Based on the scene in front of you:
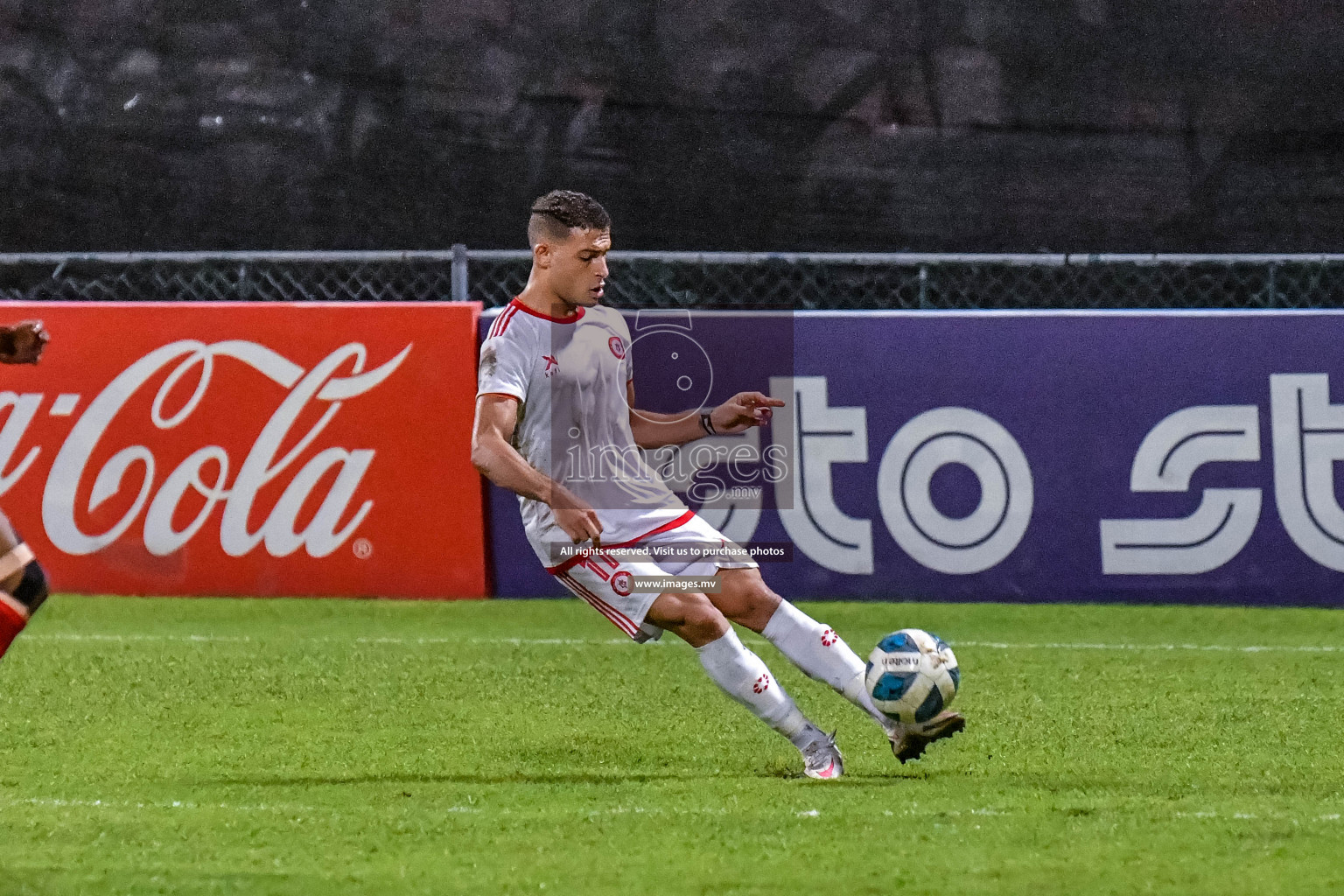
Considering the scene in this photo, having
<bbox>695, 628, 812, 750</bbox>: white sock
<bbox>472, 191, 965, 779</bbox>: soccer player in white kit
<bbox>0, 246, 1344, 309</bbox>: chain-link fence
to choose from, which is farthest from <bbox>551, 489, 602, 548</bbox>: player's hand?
<bbox>0, 246, 1344, 309</bbox>: chain-link fence

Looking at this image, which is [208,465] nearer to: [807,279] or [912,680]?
[807,279]

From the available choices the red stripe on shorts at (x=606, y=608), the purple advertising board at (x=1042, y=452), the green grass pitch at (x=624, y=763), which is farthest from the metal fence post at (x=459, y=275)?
the red stripe on shorts at (x=606, y=608)

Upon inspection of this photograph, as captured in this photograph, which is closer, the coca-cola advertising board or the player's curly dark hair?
the player's curly dark hair

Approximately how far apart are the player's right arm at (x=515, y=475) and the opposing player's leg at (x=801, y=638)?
0.51 meters

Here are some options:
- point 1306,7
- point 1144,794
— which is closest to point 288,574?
point 1144,794

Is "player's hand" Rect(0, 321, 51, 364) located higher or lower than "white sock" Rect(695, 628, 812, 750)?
higher

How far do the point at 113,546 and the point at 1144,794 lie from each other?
6.17 metres

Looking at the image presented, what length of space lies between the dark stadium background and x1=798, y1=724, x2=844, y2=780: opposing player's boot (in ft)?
20.1

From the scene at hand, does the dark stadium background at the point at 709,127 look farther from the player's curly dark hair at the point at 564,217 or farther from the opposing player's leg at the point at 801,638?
the opposing player's leg at the point at 801,638

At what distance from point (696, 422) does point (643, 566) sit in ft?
1.75

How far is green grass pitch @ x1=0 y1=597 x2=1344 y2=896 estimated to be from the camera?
4.32 m

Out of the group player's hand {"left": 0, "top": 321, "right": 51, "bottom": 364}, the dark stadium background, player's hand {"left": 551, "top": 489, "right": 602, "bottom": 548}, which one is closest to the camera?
player's hand {"left": 0, "top": 321, "right": 51, "bottom": 364}

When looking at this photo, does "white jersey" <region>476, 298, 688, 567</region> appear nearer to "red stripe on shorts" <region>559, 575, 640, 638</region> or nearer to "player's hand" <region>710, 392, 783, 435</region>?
"red stripe on shorts" <region>559, 575, 640, 638</region>

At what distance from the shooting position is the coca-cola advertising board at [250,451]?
9.67m
